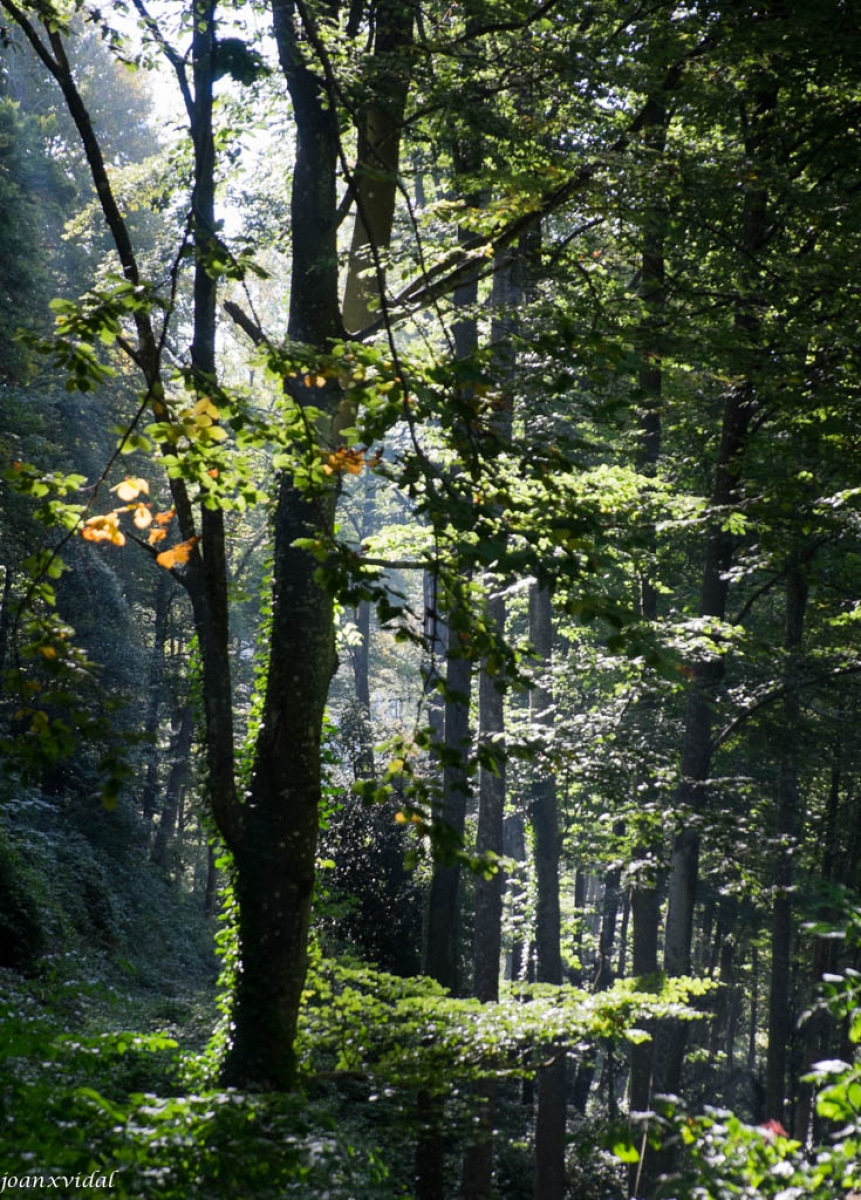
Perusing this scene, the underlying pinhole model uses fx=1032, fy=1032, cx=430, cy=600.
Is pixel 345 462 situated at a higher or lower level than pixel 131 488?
higher

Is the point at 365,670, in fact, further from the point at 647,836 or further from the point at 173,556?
the point at 173,556

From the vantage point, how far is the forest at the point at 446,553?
379 cm

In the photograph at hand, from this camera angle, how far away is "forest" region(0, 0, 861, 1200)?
149 inches

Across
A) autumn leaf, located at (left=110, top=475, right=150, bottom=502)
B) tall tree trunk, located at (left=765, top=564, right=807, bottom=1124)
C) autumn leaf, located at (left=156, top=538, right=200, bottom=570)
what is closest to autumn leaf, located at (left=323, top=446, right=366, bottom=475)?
autumn leaf, located at (left=156, top=538, right=200, bottom=570)

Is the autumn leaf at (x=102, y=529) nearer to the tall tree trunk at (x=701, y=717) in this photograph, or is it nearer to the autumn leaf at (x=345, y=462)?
the autumn leaf at (x=345, y=462)

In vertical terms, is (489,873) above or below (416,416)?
below

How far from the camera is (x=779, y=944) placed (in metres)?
15.5

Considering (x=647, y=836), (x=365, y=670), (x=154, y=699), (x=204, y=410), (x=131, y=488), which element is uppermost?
(x=365, y=670)

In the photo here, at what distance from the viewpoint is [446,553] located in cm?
474

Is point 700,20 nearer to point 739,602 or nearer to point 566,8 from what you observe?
point 566,8

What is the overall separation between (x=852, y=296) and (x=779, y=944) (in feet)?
34.2

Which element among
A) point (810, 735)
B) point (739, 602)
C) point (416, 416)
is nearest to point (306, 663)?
point (416, 416)

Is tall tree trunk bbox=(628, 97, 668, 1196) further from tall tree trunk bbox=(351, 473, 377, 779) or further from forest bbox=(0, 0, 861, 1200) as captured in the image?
tall tree trunk bbox=(351, 473, 377, 779)

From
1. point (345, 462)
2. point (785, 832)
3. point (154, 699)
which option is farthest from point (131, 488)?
point (154, 699)
